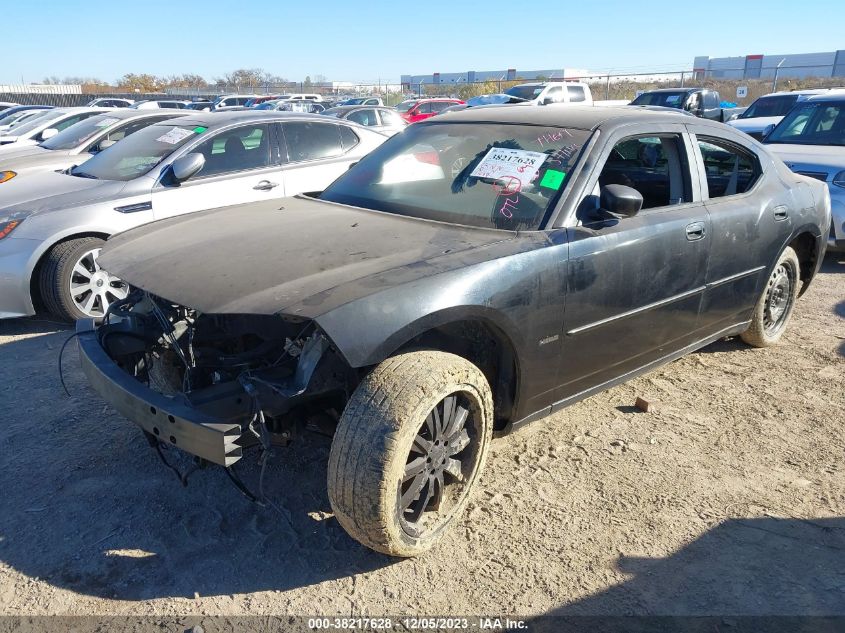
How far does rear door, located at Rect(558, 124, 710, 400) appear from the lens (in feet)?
10.3

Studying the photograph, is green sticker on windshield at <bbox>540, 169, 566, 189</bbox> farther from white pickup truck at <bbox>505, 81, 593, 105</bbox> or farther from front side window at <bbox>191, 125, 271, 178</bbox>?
white pickup truck at <bbox>505, 81, 593, 105</bbox>

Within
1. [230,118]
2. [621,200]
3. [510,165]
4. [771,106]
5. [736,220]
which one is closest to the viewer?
[621,200]

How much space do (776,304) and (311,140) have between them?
4343 millimetres

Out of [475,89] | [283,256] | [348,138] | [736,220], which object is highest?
[283,256]

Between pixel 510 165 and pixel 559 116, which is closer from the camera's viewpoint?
pixel 510 165

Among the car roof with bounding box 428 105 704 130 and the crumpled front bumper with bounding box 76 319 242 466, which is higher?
the car roof with bounding box 428 105 704 130

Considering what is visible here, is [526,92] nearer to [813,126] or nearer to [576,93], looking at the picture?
[576,93]

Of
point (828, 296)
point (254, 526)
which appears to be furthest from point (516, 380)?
point (828, 296)

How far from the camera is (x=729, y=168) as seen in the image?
4523 millimetres

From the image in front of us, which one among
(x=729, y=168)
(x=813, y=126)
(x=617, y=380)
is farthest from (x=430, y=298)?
(x=813, y=126)

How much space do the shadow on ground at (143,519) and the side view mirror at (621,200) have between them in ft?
5.96

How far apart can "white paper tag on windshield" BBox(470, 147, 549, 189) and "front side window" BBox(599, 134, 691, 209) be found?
390 millimetres

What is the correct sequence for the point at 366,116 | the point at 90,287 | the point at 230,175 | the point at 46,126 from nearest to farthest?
the point at 90,287
the point at 230,175
the point at 46,126
the point at 366,116

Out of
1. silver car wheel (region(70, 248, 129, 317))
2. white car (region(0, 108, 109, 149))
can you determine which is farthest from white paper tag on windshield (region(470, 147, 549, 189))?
white car (region(0, 108, 109, 149))
